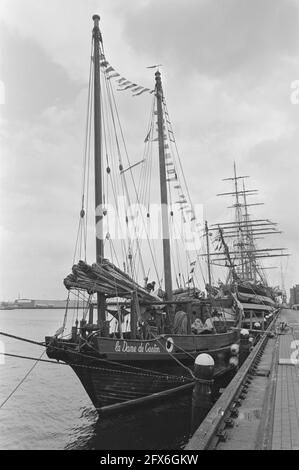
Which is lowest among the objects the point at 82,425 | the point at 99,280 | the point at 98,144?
the point at 82,425

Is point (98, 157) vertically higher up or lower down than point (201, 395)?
higher up

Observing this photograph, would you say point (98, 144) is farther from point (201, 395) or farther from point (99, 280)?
point (201, 395)

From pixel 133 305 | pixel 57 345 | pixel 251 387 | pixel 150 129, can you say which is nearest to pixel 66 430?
pixel 57 345

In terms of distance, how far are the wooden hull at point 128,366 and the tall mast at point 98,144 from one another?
3310 millimetres

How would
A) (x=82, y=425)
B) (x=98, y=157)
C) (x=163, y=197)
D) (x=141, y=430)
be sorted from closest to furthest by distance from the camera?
(x=141, y=430) < (x=82, y=425) < (x=98, y=157) < (x=163, y=197)

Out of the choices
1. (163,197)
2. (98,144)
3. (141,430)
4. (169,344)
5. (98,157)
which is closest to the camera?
(141,430)

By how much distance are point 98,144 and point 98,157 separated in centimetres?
60

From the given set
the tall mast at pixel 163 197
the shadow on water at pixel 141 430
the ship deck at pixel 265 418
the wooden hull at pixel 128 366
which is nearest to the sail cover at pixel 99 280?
the wooden hull at pixel 128 366

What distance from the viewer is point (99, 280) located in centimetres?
1410

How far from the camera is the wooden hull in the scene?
13.3 m

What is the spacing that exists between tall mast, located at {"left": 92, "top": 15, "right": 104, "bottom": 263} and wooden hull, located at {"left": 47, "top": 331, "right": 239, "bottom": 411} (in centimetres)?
331

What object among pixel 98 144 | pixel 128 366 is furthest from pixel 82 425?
pixel 98 144

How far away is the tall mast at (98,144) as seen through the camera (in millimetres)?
14969

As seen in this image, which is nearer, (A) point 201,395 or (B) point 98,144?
(A) point 201,395
